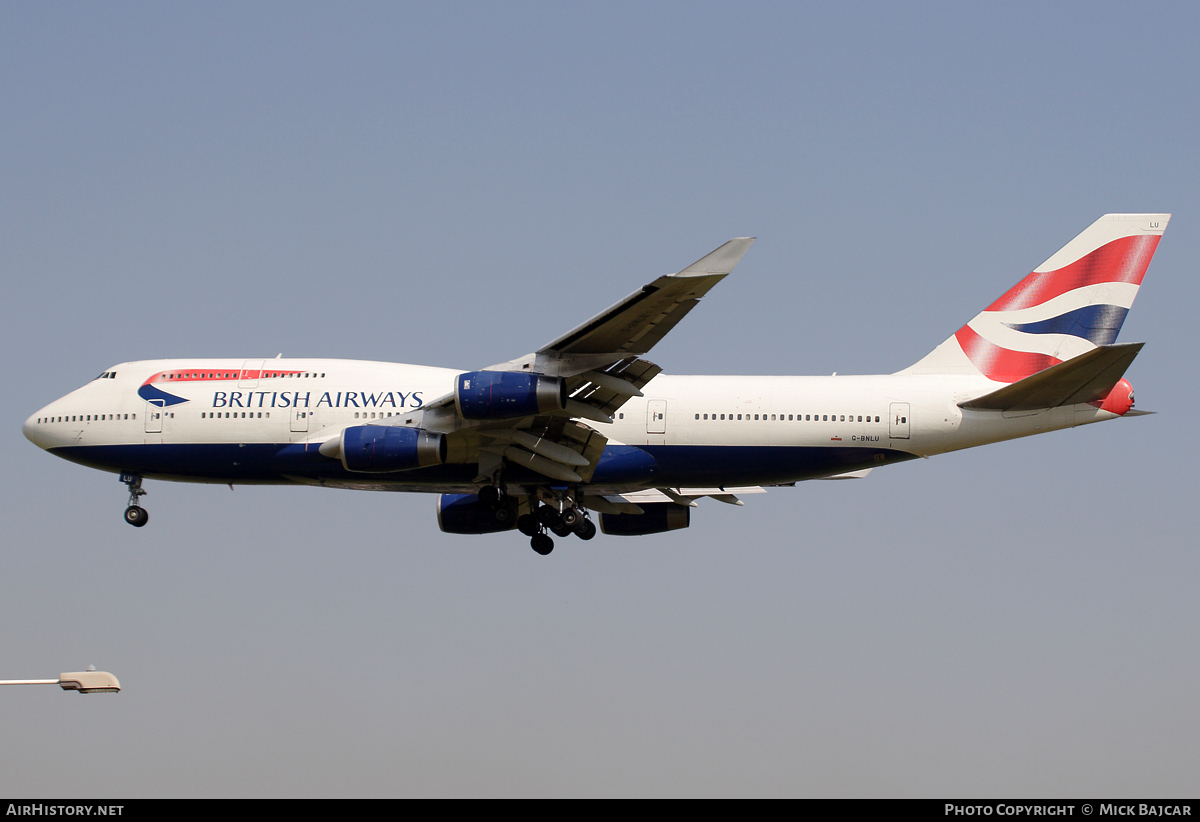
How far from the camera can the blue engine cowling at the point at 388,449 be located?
27.7 m

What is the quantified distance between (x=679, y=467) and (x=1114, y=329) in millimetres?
10904

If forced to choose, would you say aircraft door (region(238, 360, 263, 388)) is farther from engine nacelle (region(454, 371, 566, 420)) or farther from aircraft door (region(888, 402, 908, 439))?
aircraft door (region(888, 402, 908, 439))

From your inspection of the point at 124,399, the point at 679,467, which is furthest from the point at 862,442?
the point at 124,399

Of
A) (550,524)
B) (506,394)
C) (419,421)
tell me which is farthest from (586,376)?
(550,524)

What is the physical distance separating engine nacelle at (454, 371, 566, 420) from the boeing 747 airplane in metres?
0.04

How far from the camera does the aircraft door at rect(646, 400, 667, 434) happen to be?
2959 centimetres

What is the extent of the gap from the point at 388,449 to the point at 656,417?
608 cm

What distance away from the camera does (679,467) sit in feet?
96.9

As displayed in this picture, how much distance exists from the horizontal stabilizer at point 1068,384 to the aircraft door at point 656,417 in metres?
6.49

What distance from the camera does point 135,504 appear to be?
32.9 metres

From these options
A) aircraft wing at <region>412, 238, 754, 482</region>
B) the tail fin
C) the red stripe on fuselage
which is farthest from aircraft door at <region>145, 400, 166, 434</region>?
the tail fin

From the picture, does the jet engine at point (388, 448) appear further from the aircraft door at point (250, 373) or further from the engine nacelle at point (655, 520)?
the engine nacelle at point (655, 520)

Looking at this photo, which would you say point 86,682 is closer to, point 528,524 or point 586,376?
point 586,376
